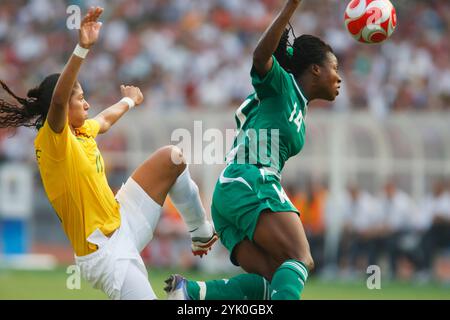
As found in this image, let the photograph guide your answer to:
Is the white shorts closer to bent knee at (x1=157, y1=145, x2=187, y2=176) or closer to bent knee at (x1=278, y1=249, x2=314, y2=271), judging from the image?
bent knee at (x1=157, y1=145, x2=187, y2=176)

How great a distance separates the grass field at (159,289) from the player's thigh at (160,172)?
4568 mm

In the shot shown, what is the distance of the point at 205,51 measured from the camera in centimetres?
2158

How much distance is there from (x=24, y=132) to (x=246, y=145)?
43.7 feet

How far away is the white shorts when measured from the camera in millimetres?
6844

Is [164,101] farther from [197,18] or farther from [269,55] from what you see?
[269,55]

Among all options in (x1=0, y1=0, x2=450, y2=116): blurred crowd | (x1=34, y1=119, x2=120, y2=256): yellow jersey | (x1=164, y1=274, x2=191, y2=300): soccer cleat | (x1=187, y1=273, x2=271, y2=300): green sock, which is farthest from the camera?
(x1=0, y1=0, x2=450, y2=116): blurred crowd

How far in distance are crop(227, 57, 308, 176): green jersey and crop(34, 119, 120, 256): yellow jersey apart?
948mm

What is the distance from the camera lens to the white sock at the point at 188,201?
7344 millimetres

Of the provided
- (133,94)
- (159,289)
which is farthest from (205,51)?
(133,94)

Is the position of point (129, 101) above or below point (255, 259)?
above

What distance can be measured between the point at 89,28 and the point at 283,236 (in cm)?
188

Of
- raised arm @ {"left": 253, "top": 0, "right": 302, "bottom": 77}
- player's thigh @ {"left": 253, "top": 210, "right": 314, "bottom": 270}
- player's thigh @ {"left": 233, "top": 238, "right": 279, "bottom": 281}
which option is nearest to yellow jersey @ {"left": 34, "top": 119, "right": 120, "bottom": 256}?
player's thigh @ {"left": 233, "top": 238, "right": 279, "bottom": 281}

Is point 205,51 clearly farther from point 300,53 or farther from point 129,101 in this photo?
point 300,53

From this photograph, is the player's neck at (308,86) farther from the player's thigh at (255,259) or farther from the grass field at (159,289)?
the grass field at (159,289)
